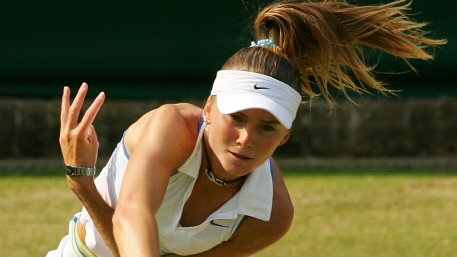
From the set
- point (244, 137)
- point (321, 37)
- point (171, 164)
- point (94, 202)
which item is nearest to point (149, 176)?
point (171, 164)

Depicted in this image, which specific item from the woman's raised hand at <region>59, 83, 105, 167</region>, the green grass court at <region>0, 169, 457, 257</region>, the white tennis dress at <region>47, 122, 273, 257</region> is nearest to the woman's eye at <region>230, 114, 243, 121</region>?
the white tennis dress at <region>47, 122, 273, 257</region>

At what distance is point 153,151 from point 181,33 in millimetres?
5880

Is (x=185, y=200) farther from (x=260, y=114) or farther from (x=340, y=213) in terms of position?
(x=340, y=213)

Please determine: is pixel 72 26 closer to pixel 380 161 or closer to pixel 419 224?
pixel 380 161

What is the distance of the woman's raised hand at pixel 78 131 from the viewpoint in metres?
4.13

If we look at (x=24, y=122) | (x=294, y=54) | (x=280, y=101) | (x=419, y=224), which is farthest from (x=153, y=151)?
(x=24, y=122)

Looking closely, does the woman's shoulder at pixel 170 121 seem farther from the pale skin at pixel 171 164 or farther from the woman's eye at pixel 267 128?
the woman's eye at pixel 267 128

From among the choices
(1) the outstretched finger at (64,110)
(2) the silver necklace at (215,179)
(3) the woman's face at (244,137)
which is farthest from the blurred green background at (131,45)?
(3) the woman's face at (244,137)

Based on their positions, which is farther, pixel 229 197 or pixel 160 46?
pixel 160 46

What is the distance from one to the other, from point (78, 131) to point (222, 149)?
0.51 m

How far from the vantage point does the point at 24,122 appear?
9.57 m

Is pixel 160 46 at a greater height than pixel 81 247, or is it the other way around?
pixel 81 247

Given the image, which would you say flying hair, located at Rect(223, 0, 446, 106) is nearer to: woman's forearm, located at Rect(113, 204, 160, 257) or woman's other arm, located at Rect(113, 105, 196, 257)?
woman's other arm, located at Rect(113, 105, 196, 257)

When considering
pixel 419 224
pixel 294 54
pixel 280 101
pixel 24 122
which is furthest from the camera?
pixel 24 122
